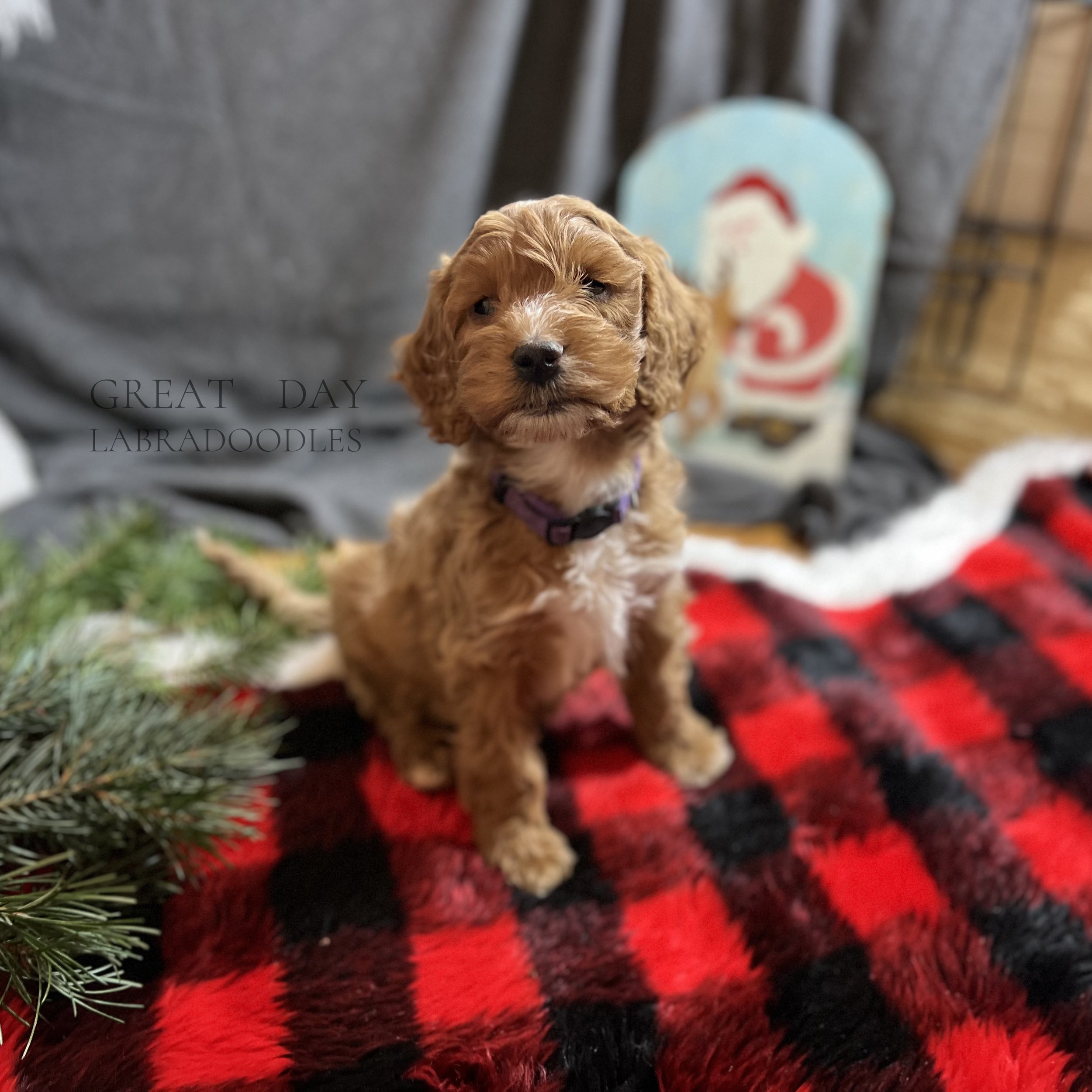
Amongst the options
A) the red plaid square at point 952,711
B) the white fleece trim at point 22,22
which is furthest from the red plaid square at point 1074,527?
the white fleece trim at point 22,22

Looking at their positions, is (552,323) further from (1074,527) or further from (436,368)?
(1074,527)

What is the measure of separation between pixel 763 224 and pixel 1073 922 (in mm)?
1860

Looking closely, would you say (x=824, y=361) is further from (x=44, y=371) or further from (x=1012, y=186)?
(x=44, y=371)

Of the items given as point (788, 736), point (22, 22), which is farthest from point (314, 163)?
point (788, 736)

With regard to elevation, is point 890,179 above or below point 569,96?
below

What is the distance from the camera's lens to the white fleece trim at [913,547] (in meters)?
2.25

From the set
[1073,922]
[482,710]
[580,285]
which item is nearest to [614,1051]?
[482,710]

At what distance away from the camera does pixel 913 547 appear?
92.7 inches

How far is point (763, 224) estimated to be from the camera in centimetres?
250

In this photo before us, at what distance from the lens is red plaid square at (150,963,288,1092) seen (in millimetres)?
1219

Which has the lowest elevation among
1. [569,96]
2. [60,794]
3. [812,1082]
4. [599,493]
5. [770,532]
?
[770,532]

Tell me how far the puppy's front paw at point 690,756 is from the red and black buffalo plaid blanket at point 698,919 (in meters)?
0.03

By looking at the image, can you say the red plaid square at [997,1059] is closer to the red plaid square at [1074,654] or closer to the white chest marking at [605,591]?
the white chest marking at [605,591]

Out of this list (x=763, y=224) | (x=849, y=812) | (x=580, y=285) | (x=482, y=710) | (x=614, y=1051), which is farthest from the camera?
(x=763, y=224)
